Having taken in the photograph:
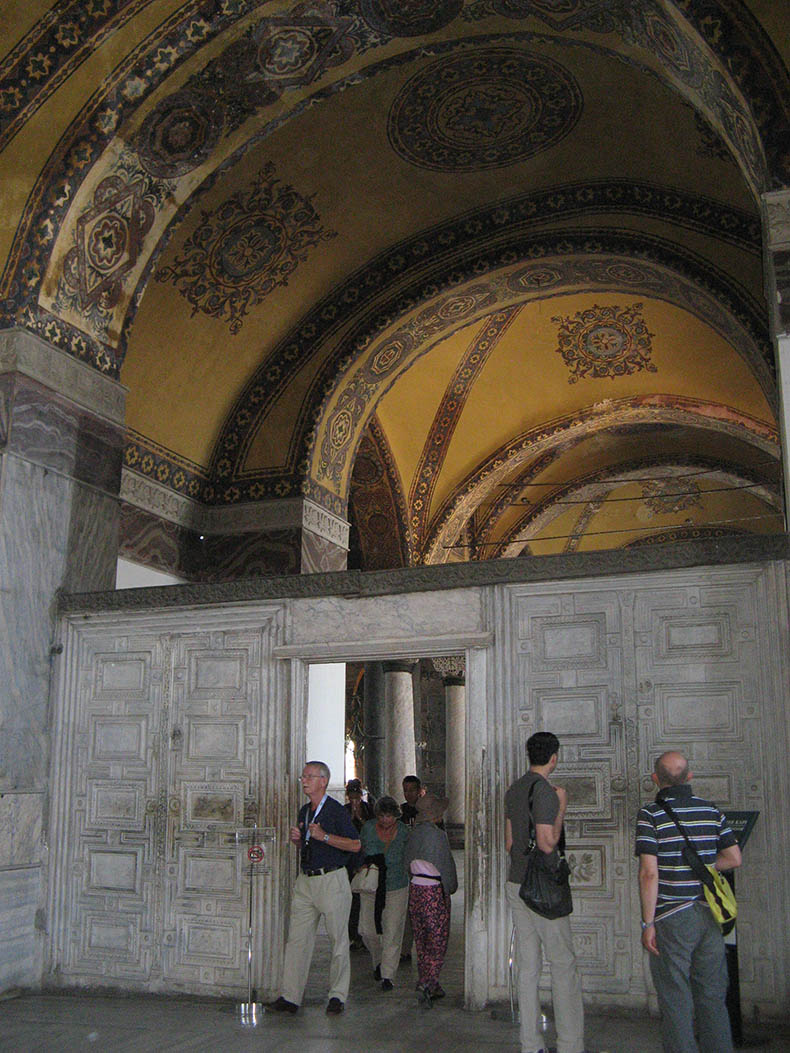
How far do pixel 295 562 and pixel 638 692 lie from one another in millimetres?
4481

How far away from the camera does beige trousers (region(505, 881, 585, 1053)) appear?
4180mm

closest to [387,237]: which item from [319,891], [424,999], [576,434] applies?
[576,434]

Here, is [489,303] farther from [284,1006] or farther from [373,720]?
[373,720]

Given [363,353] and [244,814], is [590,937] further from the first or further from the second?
[363,353]

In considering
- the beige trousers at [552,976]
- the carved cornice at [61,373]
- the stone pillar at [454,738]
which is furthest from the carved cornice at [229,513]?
the stone pillar at [454,738]

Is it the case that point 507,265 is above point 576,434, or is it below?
above

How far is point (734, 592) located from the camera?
520cm

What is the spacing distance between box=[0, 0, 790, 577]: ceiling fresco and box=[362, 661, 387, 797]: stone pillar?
1.98 meters

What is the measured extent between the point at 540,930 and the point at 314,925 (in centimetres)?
142

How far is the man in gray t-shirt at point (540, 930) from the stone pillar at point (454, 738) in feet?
32.7

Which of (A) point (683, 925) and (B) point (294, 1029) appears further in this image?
(B) point (294, 1029)

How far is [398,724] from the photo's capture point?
44.5 feet

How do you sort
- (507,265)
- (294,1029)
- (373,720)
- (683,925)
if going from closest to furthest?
(683,925) → (294,1029) → (507,265) → (373,720)

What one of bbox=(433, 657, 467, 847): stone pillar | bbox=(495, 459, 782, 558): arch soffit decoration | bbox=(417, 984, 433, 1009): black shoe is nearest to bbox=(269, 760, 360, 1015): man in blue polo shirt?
bbox=(417, 984, 433, 1009): black shoe
